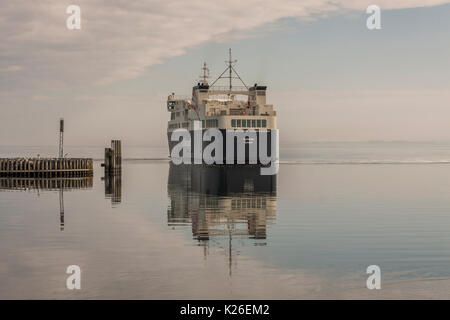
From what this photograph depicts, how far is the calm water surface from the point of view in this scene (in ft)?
45.1

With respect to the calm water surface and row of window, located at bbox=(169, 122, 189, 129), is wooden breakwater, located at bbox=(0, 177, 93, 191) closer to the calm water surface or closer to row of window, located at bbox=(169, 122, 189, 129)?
the calm water surface

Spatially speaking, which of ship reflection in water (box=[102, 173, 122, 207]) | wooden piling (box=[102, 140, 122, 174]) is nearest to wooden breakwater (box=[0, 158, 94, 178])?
wooden piling (box=[102, 140, 122, 174])

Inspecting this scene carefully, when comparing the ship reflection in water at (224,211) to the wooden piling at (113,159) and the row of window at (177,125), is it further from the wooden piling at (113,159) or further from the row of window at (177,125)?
the row of window at (177,125)

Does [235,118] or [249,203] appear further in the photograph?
[235,118]

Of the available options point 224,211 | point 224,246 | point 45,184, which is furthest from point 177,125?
point 224,246

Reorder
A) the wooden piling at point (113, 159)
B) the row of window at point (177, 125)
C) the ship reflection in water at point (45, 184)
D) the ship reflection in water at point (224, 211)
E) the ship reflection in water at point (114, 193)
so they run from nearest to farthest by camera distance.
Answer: the ship reflection in water at point (224, 211) → the ship reflection in water at point (114, 193) → the ship reflection in water at point (45, 184) → the wooden piling at point (113, 159) → the row of window at point (177, 125)

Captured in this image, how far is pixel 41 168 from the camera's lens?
57.9m

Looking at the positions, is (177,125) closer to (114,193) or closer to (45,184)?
(45,184)

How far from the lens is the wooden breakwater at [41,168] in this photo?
57969mm

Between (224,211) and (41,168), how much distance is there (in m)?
33.5

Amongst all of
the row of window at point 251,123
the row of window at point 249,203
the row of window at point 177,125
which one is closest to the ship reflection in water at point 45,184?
the row of window at point 249,203

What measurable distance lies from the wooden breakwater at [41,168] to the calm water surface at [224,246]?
20.6 m
